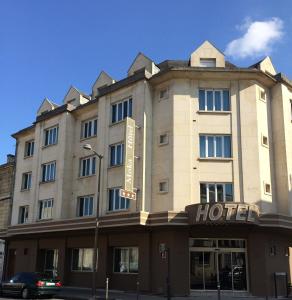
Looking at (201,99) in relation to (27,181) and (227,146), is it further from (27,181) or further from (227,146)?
(27,181)

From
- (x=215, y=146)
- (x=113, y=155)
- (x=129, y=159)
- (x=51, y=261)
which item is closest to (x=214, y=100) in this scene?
(x=215, y=146)

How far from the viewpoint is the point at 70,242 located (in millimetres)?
31016

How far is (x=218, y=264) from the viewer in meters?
24.9

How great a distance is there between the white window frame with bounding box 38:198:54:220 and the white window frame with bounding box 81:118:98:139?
17.9ft

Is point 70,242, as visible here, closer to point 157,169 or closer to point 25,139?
point 157,169

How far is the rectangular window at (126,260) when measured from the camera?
88.4 ft

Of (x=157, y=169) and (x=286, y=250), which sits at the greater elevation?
(x=157, y=169)

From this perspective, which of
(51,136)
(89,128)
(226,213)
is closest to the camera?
(226,213)

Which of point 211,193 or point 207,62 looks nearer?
point 211,193

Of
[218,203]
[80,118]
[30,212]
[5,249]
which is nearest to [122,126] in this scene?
[80,118]

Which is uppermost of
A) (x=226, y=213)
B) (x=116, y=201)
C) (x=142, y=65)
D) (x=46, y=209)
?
(x=142, y=65)

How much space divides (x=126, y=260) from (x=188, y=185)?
6.50 meters

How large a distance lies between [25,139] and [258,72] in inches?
846

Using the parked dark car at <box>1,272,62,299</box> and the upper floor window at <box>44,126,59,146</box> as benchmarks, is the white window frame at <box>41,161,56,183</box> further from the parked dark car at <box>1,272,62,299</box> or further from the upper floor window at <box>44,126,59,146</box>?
the parked dark car at <box>1,272,62,299</box>
